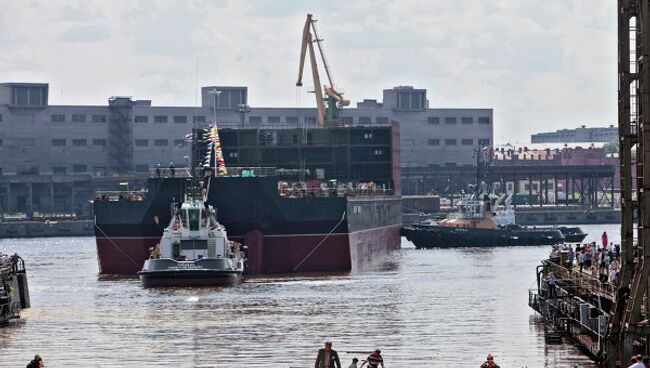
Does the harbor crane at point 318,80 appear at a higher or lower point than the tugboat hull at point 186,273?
higher

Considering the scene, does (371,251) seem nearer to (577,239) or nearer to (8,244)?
(577,239)

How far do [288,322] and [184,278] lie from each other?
1686cm

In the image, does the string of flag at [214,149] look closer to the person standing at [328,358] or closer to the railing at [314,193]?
the railing at [314,193]

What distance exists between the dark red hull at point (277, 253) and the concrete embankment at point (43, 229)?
94.0m

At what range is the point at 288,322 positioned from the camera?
214 ft

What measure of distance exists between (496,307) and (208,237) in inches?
757

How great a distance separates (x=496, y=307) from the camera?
70.9 metres

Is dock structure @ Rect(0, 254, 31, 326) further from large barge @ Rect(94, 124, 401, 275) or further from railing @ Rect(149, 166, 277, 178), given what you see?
railing @ Rect(149, 166, 277, 178)

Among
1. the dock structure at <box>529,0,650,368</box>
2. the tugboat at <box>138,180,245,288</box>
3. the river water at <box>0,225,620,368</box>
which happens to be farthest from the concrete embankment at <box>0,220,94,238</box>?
the dock structure at <box>529,0,650,368</box>

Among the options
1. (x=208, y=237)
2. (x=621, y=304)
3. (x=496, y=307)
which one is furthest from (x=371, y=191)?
(x=621, y=304)

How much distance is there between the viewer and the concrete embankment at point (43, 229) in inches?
Answer: 7520

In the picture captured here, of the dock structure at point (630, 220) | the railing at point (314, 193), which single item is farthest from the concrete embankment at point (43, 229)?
the dock structure at point (630, 220)

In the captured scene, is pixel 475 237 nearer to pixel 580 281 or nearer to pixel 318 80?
pixel 318 80

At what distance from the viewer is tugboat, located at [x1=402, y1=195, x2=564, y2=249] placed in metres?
136
